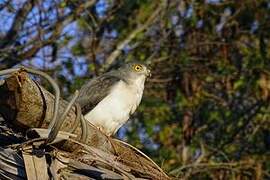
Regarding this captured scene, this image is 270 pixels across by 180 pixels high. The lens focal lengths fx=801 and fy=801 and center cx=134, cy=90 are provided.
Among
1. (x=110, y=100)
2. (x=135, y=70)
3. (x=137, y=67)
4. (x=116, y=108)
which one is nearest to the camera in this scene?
(x=116, y=108)

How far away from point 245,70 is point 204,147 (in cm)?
141

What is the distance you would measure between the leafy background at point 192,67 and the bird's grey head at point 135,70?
2.73 meters

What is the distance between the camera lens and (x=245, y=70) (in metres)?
12.0

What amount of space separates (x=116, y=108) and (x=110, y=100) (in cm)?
16

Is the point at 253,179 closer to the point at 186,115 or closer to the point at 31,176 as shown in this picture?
the point at 186,115

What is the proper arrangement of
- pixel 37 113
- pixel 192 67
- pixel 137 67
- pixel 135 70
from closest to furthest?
pixel 37 113 → pixel 135 70 → pixel 137 67 → pixel 192 67

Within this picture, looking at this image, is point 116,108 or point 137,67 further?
point 137,67

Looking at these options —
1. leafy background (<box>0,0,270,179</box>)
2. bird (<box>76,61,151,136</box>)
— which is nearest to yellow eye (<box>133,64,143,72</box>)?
bird (<box>76,61,151,136</box>)

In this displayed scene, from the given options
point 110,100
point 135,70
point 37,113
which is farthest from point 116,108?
point 37,113

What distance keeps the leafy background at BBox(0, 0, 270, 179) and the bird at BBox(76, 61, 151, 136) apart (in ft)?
11.3

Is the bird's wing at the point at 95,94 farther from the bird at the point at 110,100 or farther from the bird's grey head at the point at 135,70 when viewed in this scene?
the bird's grey head at the point at 135,70

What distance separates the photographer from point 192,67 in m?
11.2

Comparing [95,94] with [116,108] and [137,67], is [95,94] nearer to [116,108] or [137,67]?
[116,108]

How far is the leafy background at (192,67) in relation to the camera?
36.1 ft
